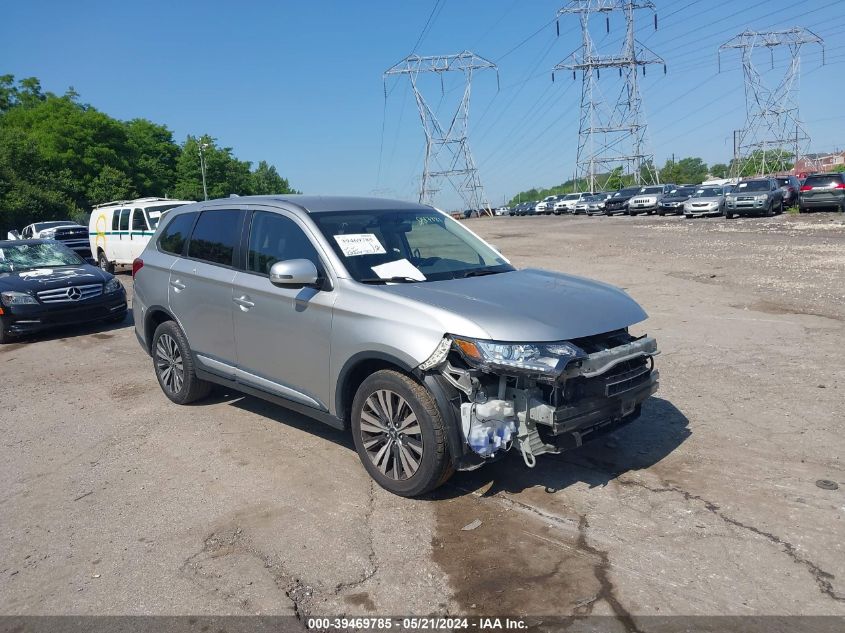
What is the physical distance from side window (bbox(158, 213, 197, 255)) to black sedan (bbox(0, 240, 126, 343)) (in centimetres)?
502

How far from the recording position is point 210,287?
5848mm

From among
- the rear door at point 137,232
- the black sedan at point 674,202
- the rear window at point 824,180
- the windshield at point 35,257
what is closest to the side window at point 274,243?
the windshield at point 35,257

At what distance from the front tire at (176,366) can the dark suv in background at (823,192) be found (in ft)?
100

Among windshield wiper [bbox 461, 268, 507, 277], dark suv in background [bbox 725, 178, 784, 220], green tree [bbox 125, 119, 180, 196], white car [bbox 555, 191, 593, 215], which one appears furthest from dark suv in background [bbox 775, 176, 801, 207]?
green tree [bbox 125, 119, 180, 196]

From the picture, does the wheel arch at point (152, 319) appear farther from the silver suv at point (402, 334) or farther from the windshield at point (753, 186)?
the windshield at point (753, 186)

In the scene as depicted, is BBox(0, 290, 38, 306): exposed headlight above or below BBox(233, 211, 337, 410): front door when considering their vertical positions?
below

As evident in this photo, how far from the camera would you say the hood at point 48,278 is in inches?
424

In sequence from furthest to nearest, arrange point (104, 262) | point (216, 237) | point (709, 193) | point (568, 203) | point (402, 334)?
point (568, 203) → point (709, 193) → point (104, 262) → point (216, 237) → point (402, 334)

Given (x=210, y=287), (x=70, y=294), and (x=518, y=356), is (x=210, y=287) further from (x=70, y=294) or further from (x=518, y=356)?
(x=70, y=294)

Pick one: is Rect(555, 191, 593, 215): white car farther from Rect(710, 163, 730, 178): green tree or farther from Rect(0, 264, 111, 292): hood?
Rect(710, 163, 730, 178): green tree

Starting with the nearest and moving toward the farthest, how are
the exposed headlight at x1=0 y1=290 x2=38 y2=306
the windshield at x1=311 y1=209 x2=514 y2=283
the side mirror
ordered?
the side mirror, the windshield at x1=311 y1=209 x2=514 y2=283, the exposed headlight at x1=0 y1=290 x2=38 y2=306

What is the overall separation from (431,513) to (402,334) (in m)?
1.13

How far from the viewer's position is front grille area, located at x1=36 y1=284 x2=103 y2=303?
423 inches

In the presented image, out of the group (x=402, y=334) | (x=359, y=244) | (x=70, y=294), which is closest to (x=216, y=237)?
(x=359, y=244)
